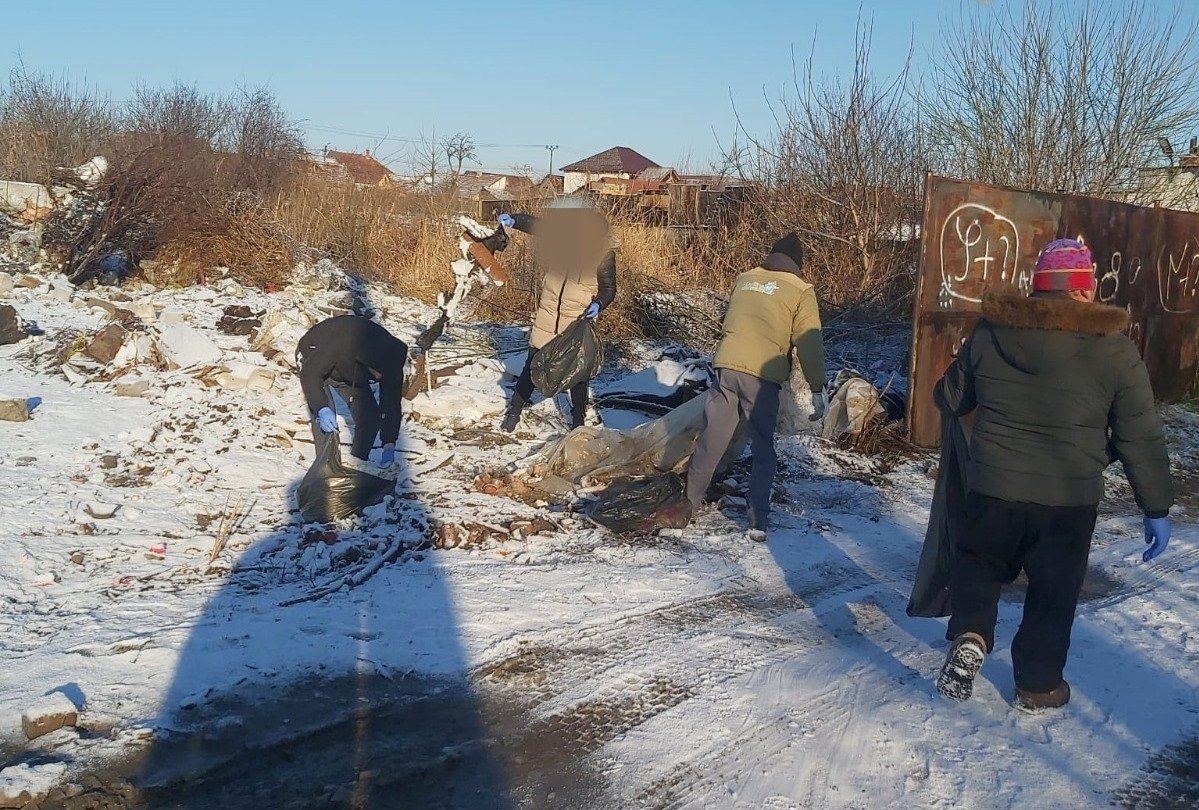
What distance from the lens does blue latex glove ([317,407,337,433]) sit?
5.70 m

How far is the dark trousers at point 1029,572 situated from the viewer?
338 centimetres

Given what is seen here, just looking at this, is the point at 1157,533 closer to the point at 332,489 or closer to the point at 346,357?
the point at 332,489

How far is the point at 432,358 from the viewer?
9.12 meters

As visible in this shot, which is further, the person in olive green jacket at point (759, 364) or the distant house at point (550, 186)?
the distant house at point (550, 186)

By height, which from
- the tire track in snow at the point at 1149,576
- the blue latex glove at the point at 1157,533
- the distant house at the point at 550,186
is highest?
the distant house at the point at 550,186

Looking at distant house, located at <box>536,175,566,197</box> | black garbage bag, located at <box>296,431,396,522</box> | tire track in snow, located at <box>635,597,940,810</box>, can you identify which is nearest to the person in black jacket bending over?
black garbage bag, located at <box>296,431,396,522</box>

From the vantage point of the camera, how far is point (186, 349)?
8.09m

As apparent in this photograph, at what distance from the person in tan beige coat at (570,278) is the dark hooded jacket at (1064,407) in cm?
397

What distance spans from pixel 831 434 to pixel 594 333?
230cm

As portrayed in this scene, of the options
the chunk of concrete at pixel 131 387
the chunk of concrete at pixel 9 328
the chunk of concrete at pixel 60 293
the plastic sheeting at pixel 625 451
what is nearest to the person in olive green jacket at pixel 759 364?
the plastic sheeting at pixel 625 451

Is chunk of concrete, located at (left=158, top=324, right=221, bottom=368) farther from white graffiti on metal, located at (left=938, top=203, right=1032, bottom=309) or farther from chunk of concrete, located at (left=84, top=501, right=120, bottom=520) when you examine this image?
white graffiti on metal, located at (left=938, top=203, right=1032, bottom=309)

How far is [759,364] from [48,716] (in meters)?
3.89

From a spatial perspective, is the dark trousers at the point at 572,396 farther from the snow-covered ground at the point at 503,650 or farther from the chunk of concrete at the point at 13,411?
the chunk of concrete at the point at 13,411

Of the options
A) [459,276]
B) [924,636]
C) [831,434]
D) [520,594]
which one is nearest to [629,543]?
[520,594]
